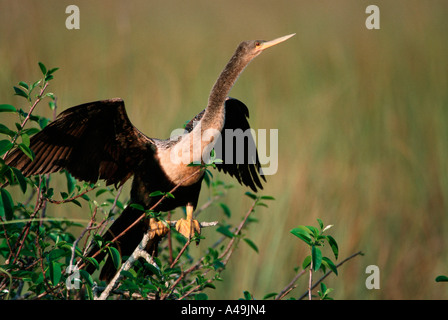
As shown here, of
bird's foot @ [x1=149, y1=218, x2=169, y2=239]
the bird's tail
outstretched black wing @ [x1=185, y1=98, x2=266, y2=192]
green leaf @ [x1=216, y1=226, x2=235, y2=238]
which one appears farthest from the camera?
outstretched black wing @ [x1=185, y1=98, x2=266, y2=192]

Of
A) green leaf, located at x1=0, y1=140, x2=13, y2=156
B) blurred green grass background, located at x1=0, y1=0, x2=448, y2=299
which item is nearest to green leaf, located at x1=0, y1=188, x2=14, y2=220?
green leaf, located at x1=0, y1=140, x2=13, y2=156

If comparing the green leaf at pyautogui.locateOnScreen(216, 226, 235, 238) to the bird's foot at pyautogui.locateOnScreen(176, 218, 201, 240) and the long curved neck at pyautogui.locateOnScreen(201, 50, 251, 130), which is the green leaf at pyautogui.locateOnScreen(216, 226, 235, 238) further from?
the long curved neck at pyautogui.locateOnScreen(201, 50, 251, 130)

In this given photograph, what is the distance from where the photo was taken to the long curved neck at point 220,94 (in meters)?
2.70

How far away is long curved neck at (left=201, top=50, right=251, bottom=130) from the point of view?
8.86 ft

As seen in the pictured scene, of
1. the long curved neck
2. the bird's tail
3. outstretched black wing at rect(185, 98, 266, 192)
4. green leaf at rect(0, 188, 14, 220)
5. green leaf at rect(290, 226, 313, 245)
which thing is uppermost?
the long curved neck

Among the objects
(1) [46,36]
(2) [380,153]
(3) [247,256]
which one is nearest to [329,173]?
(2) [380,153]

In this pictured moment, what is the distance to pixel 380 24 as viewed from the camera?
5.31 m

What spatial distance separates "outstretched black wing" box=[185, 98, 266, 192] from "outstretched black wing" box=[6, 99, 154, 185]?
0.71 m

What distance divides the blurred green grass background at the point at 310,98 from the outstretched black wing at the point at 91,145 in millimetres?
1102

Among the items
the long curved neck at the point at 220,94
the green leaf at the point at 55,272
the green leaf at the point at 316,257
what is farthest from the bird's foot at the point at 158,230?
the green leaf at the point at 316,257

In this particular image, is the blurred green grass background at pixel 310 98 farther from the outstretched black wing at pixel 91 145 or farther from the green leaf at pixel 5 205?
the green leaf at pixel 5 205

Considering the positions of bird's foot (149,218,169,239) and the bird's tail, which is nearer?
bird's foot (149,218,169,239)

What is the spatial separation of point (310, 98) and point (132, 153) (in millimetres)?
2233

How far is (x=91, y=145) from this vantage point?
2.74 metres
